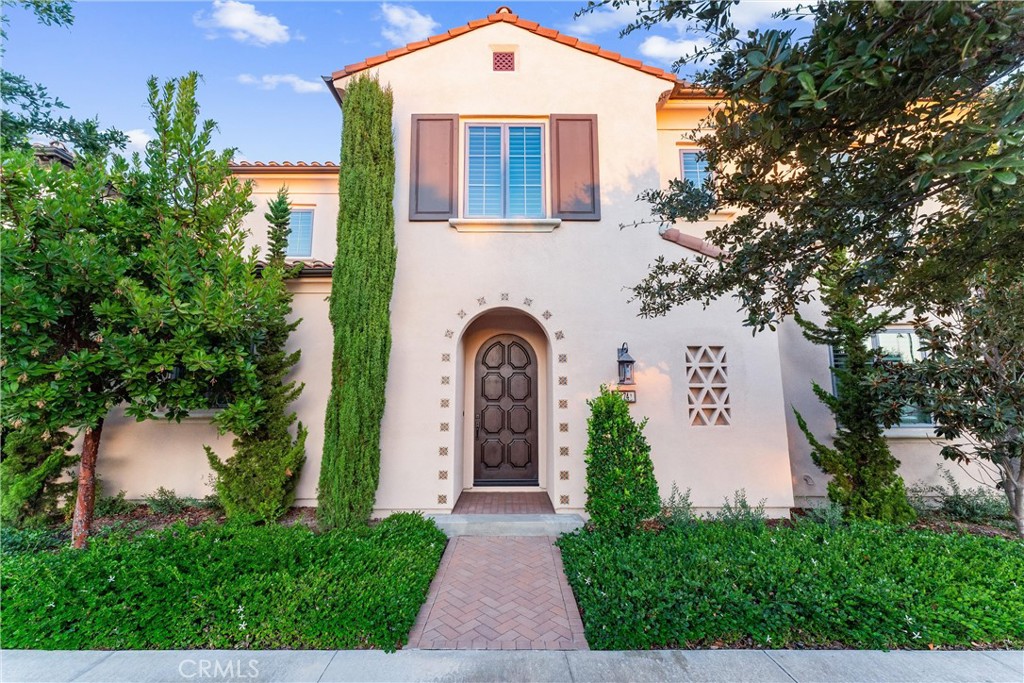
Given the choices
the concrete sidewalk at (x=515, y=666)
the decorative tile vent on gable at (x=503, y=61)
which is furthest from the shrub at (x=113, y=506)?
the decorative tile vent on gable at (x=503, y=61)

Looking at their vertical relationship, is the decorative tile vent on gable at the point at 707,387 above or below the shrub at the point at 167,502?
above

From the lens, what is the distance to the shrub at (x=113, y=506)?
6.35 m

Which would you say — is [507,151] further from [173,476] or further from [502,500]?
[173,476]

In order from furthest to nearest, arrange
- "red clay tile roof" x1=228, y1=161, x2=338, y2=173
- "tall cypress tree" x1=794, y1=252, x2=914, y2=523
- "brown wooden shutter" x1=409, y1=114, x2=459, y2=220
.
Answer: "red clay tile roof" x1=228, y1=161, x2=338, y2=173
"brown wooden shutter" x1=409, y1=114, x2=459, y2=220
"tall cypress tree" x1=794, y1=252, x2=914, y2=523

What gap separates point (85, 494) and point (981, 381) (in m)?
12.0

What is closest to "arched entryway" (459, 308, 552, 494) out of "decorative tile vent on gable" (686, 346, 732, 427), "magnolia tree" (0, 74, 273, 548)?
"decorative tile vent on gable" (686, 346, 732, 427)

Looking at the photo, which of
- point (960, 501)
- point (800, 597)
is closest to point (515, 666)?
point (800, 597)

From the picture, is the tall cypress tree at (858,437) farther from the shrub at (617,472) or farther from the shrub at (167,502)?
the shrub at (167,502)

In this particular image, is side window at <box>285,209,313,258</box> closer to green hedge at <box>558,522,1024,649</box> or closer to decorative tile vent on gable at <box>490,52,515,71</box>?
decorative tile vent on gable at <box>490,52,515,71</box>

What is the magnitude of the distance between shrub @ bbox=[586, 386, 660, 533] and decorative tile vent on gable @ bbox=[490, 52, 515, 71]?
6.14 metres

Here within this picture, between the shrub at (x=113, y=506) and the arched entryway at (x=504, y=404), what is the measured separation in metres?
5.44

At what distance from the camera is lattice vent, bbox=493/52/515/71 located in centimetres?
730

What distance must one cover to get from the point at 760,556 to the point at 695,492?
220 centimetres

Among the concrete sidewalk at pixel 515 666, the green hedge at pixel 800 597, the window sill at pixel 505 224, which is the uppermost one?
the window sill at pixel 505 224
